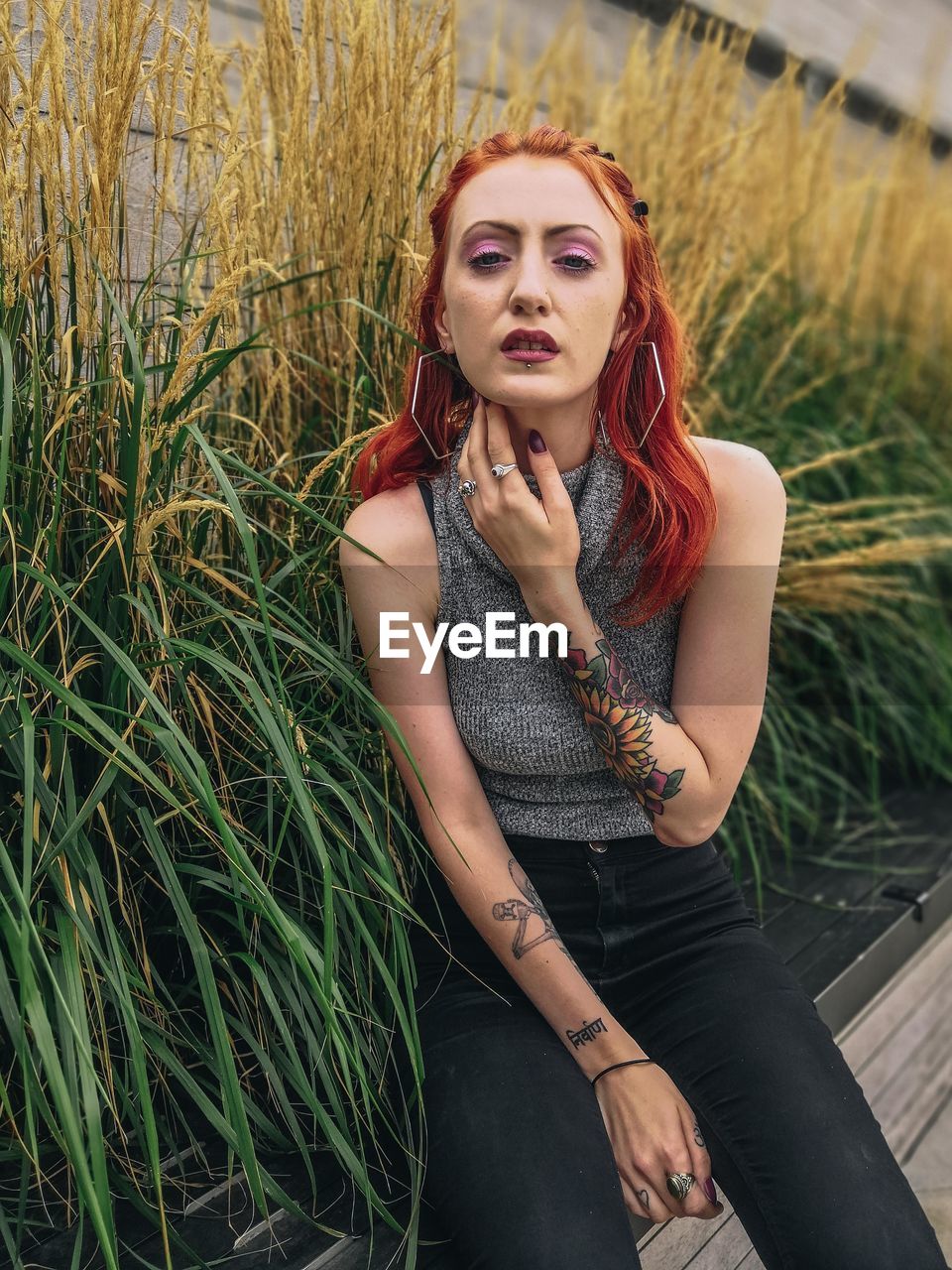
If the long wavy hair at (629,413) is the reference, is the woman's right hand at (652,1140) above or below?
below

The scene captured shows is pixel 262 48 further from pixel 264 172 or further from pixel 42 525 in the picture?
pixel 42 525

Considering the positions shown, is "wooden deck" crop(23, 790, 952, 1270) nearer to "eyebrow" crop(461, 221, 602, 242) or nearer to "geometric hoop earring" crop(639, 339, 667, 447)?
"geometric hoop earring" crop(639, 339, 667, 447)

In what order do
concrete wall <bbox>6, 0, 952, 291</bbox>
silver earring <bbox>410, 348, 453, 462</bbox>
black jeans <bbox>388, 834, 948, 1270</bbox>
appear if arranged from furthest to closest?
concrete wall <bbox>6, 0, 952, 291</bbox> < silver earring <bbox>410, 348, 453, 462</bbox> < black jeans <bbox>388, 834, 948, 1270</bbox>

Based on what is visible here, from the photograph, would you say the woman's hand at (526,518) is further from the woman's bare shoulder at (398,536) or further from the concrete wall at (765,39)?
the concrete wall at (765,39)

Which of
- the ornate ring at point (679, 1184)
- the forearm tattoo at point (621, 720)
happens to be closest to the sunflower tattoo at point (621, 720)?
the forearm tattoo at point (621, 720)

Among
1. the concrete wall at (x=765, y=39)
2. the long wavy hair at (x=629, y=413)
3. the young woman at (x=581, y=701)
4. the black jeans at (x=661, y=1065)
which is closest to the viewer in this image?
the black jeans at (x=661, y=1065)

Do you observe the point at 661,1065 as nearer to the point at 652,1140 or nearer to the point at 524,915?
the point at 652,1140

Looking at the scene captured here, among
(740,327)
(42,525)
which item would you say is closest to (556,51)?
(740,327)

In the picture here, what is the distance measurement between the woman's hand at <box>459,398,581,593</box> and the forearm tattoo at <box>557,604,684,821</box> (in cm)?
9

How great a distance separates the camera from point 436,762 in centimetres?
138

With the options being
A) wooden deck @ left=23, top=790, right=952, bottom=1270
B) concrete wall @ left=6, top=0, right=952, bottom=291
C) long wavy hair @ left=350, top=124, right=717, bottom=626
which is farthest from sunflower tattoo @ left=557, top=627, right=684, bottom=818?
concrete wall @ left=6, top=0, right=952, bottom=291

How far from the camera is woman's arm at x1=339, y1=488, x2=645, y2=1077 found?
134 centimetres

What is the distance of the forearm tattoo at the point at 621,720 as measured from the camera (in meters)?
1.33

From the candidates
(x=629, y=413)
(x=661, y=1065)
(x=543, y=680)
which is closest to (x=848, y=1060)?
(x=661, y=1065)
